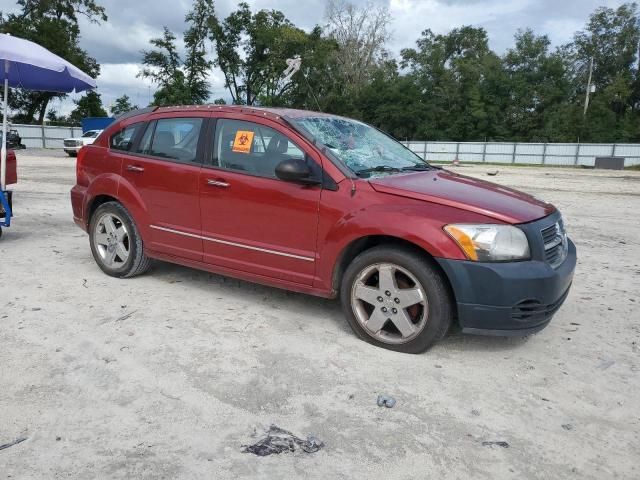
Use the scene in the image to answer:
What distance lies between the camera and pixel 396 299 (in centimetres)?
357

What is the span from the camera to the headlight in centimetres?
330

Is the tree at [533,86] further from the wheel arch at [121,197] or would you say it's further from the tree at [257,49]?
the wheel arch at [121,197]

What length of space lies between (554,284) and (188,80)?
5318cm

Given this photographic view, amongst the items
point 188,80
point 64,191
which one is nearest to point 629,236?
point 64,191

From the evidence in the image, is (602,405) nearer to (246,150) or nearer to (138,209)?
(246,150)

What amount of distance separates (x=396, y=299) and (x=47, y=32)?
47.9m

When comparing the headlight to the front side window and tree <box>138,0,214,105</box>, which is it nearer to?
the front side window

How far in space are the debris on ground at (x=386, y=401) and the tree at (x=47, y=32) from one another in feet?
153

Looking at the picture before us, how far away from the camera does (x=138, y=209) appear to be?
488 cm

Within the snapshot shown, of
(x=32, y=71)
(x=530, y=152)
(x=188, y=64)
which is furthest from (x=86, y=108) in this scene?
(x=32, y=71)

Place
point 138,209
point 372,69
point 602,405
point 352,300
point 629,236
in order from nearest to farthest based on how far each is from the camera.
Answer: point 602,405 < point 352,300 < point 138,209 < point 629,236 < point 372,69

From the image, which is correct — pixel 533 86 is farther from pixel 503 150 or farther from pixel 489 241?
pixel 489 241

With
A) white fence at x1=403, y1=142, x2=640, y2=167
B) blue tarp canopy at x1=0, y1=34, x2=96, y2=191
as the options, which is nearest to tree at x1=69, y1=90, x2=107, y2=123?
white fence at x1=403, y1=142, x2=640, y2=167

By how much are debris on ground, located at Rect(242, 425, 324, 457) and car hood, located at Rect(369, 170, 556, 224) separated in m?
1.73
